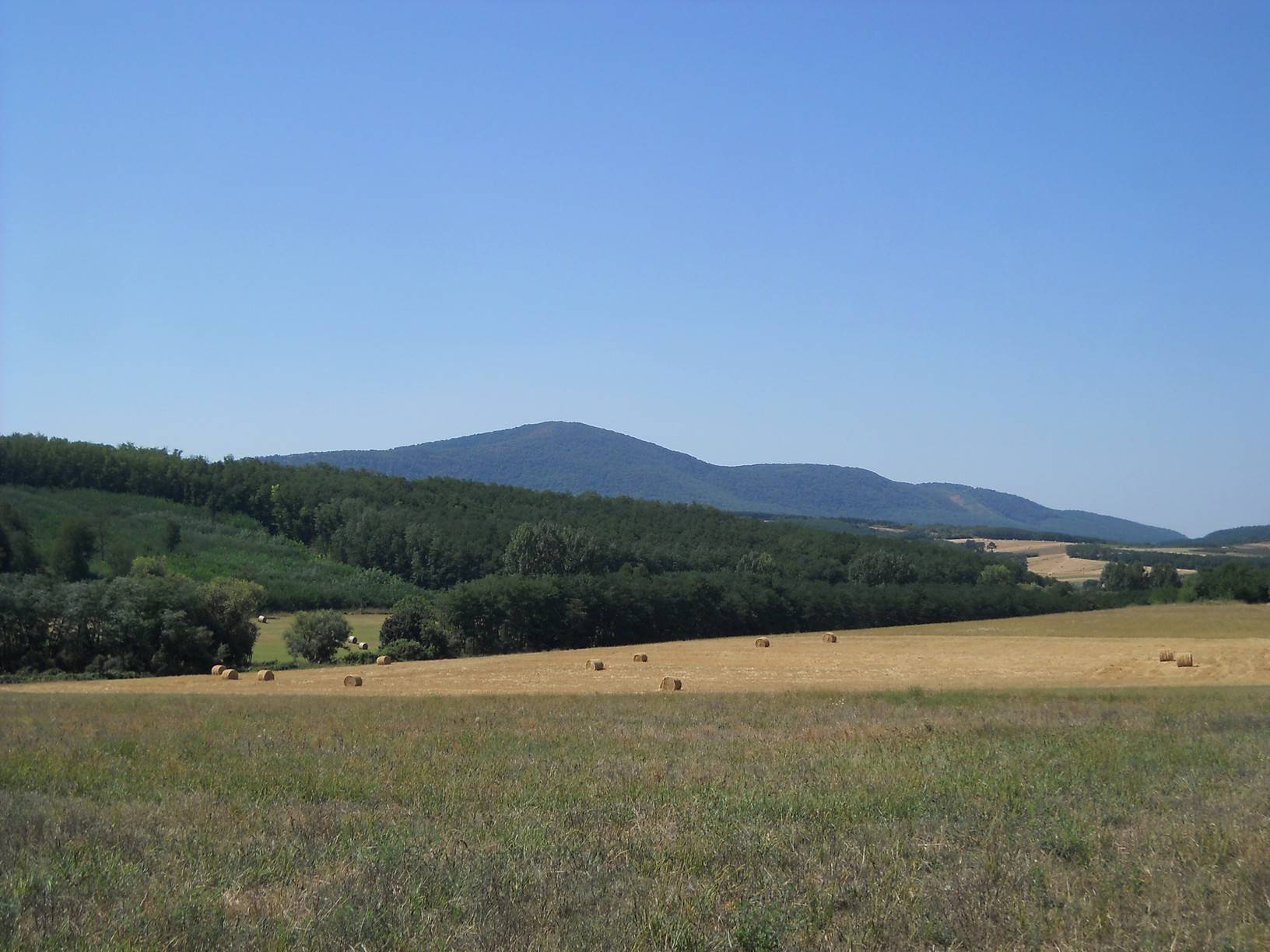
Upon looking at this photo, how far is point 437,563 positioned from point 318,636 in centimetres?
4556

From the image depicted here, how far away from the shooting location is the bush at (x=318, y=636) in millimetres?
61375

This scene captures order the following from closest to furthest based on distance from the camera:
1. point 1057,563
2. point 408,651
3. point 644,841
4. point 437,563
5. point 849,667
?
point 644,841
point 849,667
point 408,651
point 437,563
point 1057,563

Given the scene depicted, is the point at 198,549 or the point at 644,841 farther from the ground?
the point at 644,841

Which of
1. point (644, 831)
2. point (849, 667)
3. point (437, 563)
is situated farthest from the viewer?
point (437, 563)

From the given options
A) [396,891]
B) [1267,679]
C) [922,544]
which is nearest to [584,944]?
[396,891]

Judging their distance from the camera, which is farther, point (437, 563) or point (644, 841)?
point (437, 563)

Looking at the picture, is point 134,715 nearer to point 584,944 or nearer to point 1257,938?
point 584,944

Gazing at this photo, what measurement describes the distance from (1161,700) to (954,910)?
16261mm

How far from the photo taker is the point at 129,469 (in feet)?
429

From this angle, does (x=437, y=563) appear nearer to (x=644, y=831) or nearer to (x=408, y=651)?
(x=408, y=651)

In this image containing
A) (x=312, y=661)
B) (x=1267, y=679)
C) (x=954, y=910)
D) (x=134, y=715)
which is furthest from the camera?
(x=312, y=661)

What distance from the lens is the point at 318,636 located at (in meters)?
62.0

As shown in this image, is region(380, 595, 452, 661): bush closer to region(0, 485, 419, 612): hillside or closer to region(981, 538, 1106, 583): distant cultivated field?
region(0, 485, 419, 612): hillside

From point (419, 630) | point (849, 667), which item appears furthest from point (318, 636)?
point (849, 667)
